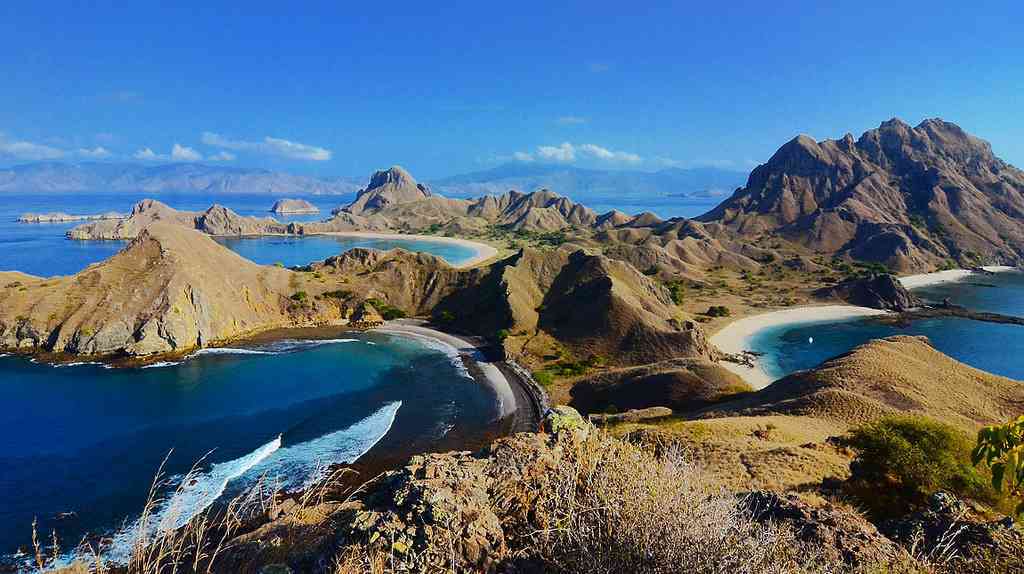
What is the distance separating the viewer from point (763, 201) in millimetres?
167625

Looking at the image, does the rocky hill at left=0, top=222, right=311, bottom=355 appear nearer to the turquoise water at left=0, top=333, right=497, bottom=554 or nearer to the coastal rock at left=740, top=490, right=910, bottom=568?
the turquoise water at left=0, top=333, right=497, bottom=554

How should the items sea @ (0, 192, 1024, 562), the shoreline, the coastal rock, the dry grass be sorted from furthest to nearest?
the shoreline
sea @ (0, 192, 1024, 562)
the coastal rock
the dry grass

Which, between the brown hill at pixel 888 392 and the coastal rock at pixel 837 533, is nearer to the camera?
the coastal rock at pixel 837 533

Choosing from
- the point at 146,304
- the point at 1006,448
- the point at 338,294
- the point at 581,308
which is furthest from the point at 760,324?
the point at 146,304

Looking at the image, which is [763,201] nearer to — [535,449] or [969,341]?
[969,341]

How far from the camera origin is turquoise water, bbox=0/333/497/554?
30.5 metres

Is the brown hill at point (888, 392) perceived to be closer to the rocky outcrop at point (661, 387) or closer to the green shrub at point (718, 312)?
the rocky outcrop at point (661, 387)

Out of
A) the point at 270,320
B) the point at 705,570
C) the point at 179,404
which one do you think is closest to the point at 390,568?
the point at 705,570

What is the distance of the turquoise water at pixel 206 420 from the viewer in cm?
3055

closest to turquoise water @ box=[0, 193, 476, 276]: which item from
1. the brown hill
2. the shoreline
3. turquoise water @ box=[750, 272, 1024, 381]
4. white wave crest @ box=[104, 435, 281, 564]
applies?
turquoise water @ box=[750, 272, 1024, 381]

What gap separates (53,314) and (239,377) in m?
26.6

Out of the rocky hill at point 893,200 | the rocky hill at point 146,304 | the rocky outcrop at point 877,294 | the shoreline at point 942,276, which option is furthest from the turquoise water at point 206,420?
the rocky hill at point 893,200

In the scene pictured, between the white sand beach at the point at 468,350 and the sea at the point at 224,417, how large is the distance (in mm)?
1385

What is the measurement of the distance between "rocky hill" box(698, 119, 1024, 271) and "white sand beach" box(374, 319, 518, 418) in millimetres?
111401
